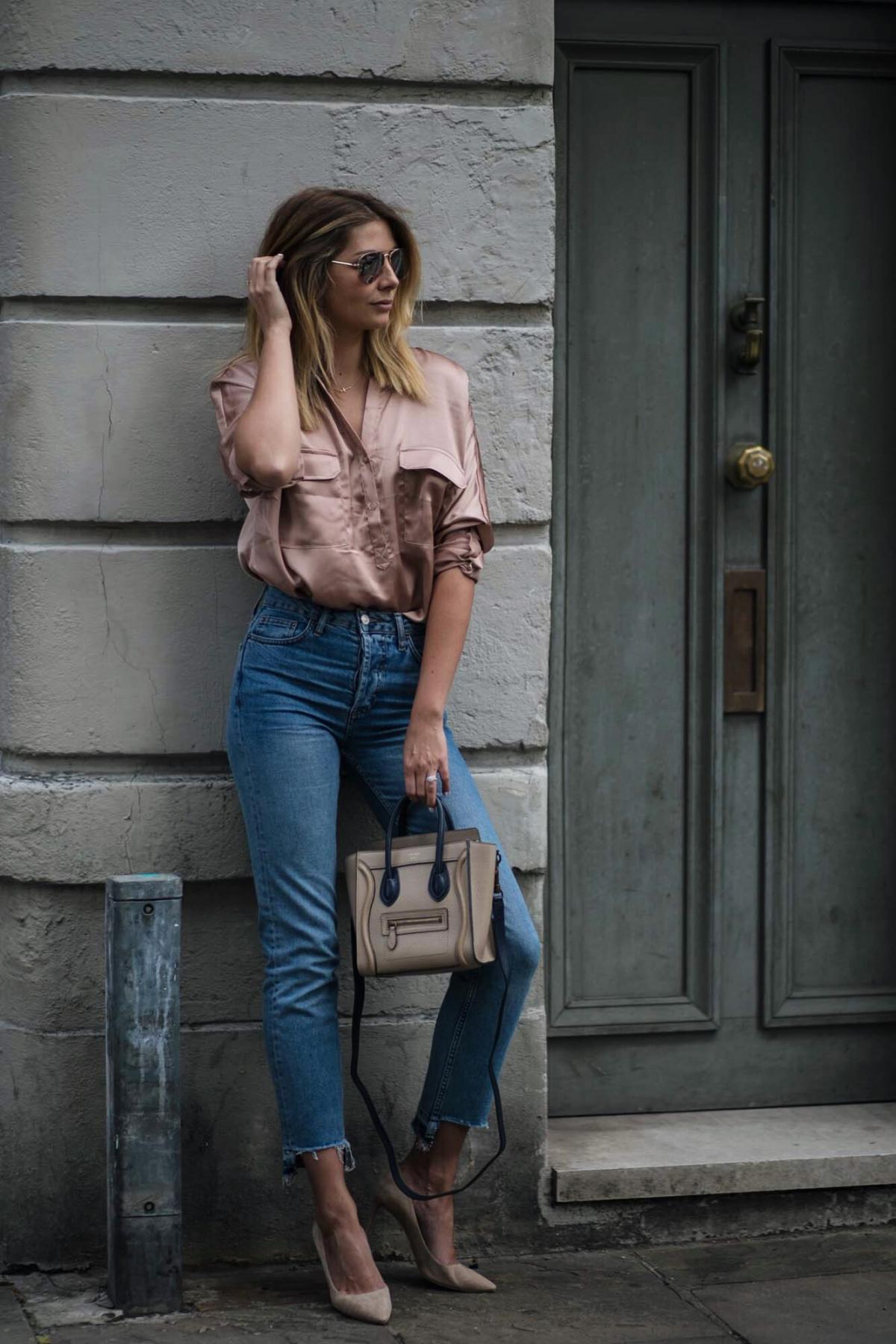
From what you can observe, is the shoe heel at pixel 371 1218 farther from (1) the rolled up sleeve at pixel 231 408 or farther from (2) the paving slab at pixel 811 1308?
(1) the rolled up sleeve at pixel 231 408

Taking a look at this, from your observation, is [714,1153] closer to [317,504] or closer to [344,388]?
[317,504]

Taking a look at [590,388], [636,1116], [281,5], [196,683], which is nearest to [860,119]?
[590,388]

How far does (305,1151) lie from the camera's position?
11.4ft

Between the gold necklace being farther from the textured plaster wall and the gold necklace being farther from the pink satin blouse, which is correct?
the textured plaster wall

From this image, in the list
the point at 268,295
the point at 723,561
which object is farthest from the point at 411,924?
the point at 723,561

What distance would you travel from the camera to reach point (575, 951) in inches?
170

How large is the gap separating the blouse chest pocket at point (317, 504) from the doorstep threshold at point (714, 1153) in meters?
1.60

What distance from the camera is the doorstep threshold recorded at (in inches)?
155

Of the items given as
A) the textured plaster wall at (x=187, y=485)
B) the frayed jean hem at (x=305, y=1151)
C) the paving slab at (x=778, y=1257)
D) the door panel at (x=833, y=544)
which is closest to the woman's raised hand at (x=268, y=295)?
the textured plaster wall at (x=187, y=485)

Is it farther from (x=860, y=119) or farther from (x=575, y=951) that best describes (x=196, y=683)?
(x=860, y=119)

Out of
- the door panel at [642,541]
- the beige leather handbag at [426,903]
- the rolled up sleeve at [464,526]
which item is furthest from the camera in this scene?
the door panel at [642,541]

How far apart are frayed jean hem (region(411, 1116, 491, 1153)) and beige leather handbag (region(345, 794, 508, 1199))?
A: 16.9 inches

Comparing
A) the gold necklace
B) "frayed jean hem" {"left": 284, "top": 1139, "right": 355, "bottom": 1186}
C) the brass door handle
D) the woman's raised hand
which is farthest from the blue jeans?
the brass door handle

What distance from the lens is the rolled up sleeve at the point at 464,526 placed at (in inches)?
139
